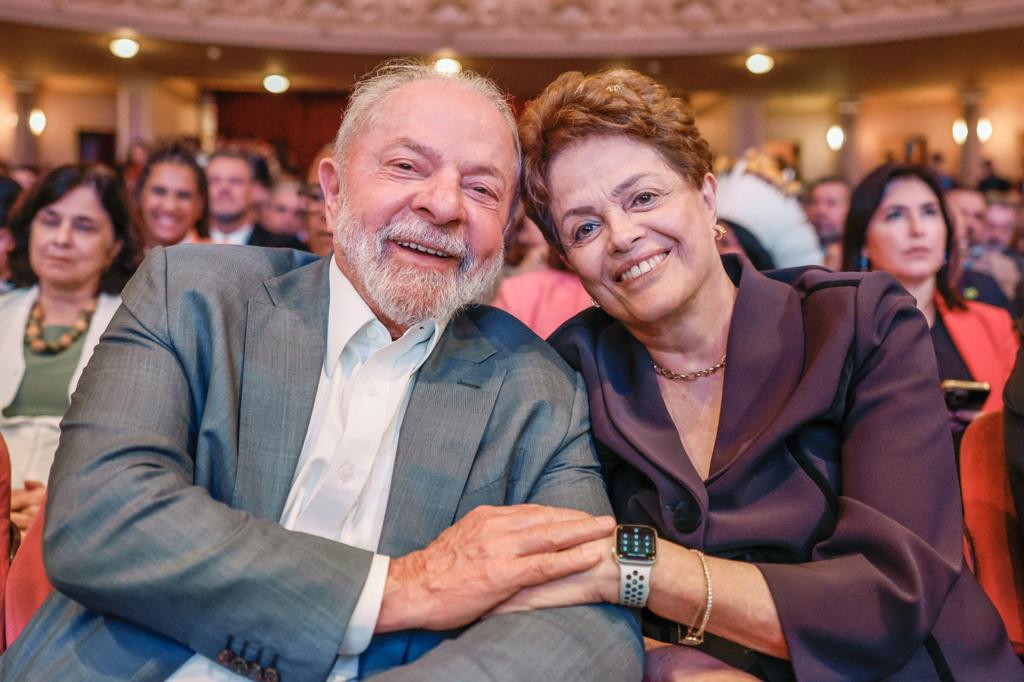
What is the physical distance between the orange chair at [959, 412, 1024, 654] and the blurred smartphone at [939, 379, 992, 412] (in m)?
0.79

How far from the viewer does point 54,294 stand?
350cm

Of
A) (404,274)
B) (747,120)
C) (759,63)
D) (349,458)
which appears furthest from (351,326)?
(747,120)

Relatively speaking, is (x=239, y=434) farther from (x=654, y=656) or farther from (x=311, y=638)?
(x=654, y=656)

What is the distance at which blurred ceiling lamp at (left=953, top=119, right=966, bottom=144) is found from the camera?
1262 cm

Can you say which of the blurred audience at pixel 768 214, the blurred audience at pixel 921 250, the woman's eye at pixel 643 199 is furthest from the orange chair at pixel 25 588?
the blurred audience at pixel 921 250

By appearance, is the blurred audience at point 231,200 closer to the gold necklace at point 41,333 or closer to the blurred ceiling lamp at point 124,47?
the gold necklace at point 41,333

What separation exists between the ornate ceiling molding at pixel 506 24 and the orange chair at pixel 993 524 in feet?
A: 29.9

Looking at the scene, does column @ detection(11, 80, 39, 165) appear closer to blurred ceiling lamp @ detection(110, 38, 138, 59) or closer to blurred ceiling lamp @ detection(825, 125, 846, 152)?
blurred ceiling lamp @ detection(110, 38, 138, 59)

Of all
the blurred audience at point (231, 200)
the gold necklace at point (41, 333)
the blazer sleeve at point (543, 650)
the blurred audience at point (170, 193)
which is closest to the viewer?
the blazer sleeve at point (543, 650)

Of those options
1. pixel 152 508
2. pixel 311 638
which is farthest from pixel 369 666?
pixel 152 508

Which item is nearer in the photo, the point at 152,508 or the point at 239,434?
the point at 152,508

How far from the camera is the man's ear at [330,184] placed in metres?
1.98

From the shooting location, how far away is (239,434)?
1.59 meters

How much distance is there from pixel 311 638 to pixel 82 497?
43cm
